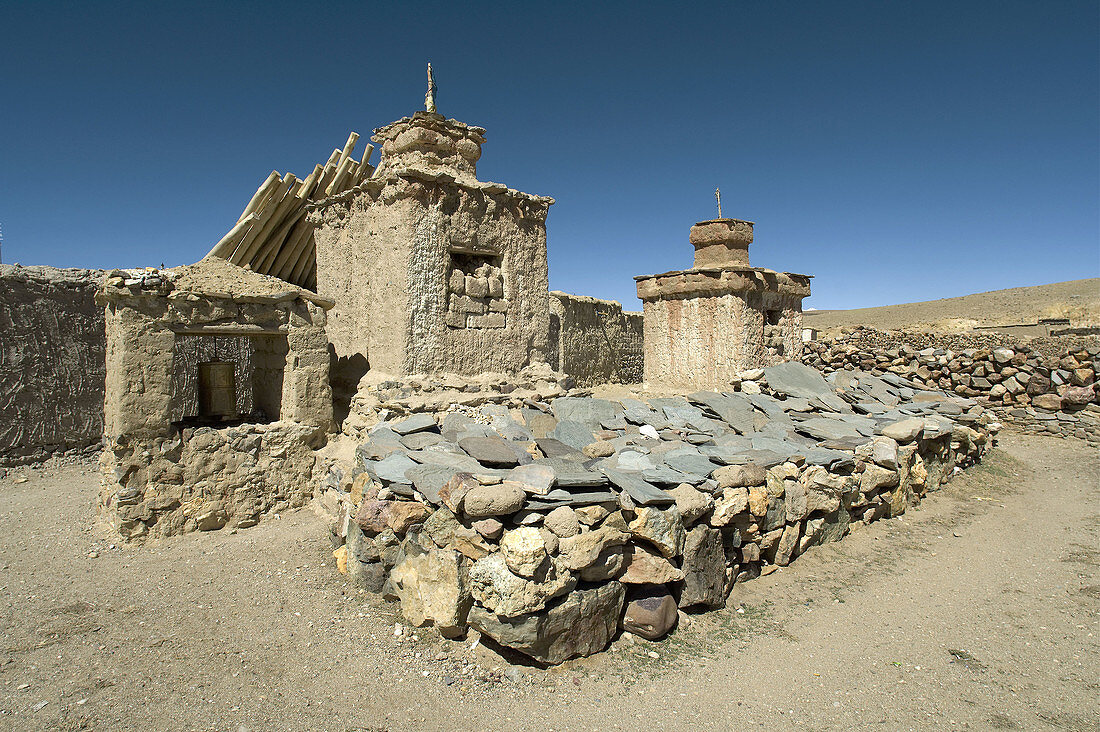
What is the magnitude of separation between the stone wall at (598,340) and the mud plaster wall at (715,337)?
11.3ft

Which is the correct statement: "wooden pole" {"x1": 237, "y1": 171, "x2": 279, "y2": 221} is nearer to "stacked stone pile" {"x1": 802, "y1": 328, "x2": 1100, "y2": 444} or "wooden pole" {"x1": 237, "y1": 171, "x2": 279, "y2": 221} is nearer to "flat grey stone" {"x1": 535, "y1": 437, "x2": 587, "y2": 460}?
"flat grey stone" {"x1": 535, "y1": 437, "x2": 587, "y2": 460}

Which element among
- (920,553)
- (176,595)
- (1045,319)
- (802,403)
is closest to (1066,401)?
(802,403)

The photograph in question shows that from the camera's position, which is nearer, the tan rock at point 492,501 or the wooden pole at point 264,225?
the tan rock at point 492,501

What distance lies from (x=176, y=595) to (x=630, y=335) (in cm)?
1377

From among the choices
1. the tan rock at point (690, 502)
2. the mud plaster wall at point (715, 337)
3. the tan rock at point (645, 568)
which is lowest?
the tan rock at point (645, 568)

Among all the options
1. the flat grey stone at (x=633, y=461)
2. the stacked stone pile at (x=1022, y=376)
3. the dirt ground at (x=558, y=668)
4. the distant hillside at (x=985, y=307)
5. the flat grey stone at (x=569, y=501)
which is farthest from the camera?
the distant hillside at (x=985, y=307)

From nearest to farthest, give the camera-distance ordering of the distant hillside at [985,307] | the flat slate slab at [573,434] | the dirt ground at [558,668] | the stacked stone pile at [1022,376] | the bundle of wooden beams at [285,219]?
1. the dirt ground at [558,668]
2. the flat slate slab at [573,434]
3. the bundle of wooden beams at [285,219]
4. the stacked stone pile at [1022,376]
5. the distant hillside at [985,307]

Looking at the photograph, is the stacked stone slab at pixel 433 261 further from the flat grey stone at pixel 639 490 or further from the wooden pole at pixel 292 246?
the flat grey stone at pixel 639 490

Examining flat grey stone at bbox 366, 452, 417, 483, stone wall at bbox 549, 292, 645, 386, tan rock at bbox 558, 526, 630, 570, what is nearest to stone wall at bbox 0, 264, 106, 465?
flat grey stone at bbox 366, 452, 417, 483

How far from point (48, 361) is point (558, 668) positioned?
362 inches

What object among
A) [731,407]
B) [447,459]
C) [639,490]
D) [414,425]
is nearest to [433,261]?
[414,425]

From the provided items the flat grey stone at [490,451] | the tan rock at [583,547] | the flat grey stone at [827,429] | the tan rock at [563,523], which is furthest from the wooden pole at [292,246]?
the flat grey stone at [827,429]

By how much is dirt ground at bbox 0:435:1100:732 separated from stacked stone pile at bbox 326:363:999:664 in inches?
9.7

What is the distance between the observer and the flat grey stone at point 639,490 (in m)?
3.99
